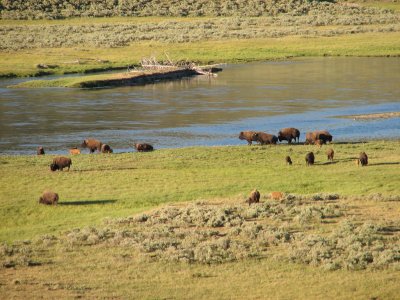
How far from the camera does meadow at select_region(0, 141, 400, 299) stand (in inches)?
755

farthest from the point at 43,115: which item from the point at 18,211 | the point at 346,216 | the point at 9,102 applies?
the point at 346,216

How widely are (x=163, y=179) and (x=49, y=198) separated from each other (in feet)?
16.9

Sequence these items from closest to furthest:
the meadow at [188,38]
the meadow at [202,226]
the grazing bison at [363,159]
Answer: the meadow at [202,226] < the grazing bison at [363,159] < the meadow at [188,38]

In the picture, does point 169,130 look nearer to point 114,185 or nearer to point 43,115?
point 43,115

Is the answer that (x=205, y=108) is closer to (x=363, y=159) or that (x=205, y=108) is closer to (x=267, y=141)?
(x=267, y=141)

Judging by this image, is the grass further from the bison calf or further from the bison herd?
the bison herd

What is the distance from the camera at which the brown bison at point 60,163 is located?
3253 cm

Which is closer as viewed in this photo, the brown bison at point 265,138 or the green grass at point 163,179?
the green grass at point 163,179

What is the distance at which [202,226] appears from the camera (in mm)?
24453

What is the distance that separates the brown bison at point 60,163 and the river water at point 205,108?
6.97 metres

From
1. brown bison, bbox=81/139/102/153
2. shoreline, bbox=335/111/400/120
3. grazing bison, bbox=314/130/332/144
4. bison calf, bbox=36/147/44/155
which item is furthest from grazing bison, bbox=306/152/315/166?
shoreline, bbox=335/111/400/120

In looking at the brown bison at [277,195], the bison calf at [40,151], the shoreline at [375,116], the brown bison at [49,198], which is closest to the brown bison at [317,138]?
the shoreline at [375,116]

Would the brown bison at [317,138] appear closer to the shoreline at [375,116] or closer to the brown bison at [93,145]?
the brown bison at [93,145]

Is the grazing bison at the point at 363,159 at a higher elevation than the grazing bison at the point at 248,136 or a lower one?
higher
